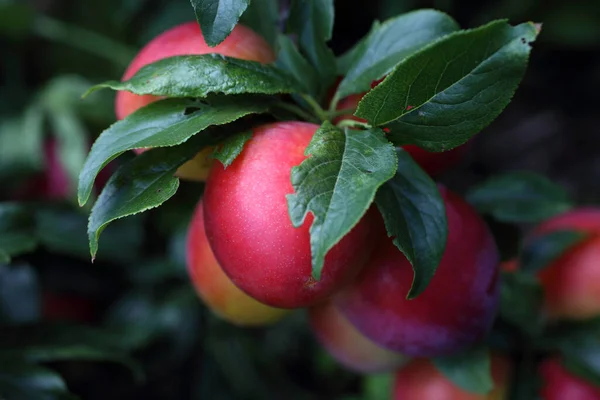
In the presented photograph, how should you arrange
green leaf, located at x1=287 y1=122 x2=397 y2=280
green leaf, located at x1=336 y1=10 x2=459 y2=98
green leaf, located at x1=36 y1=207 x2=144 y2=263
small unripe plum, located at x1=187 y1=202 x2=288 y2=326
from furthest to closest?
1. green leaf, located at x1=36 y1=207 x2=144 y2=263
2. small unripe plum, located at x1=187 y1=202 x2=288 y2=326
3. green leaf, located at x1=336 y1=10 x2=459 y2=98
4. green leaf, located at x1=287 y1=122 x2=397 y2=280

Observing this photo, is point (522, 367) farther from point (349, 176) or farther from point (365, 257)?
point (349, 176)

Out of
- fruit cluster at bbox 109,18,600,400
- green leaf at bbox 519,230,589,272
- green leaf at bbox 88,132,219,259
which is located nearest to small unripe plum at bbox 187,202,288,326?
fruit cluster at bbox 109,18,600,400

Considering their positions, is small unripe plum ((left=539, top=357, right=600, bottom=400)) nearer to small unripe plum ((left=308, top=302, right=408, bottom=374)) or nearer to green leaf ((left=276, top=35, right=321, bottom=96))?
small unripe plum ((left=308, top=302, right=408, bottom=374))

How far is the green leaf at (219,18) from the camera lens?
1.61 ft

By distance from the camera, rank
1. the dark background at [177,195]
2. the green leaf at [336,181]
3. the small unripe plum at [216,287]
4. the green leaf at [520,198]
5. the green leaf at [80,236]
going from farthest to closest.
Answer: the dark background at [177,195]
the green leaf at [80,236]
the green leaf at [520,198]
the small unripe plum at [216,287]
the green leaf at [336,181]

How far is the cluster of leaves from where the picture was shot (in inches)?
17.4

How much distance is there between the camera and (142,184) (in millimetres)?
521

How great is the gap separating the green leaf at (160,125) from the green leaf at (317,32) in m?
0.08

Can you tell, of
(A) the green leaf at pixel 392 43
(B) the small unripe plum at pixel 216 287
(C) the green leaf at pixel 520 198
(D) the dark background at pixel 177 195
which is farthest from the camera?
(D) the dark background at pixel 177 195

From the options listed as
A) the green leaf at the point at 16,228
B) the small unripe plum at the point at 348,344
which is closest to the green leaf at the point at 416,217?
the small unripe plum at the point at 348,344

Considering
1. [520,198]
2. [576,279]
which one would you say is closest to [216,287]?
[520,198]

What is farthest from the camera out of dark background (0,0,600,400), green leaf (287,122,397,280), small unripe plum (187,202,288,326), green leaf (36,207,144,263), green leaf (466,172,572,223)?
dark background (0,0,600,400)

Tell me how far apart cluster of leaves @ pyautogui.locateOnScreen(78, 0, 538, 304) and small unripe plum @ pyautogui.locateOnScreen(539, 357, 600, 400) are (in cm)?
38

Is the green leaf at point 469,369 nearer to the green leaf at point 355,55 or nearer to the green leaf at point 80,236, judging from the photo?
the green leaf at point 355,55
